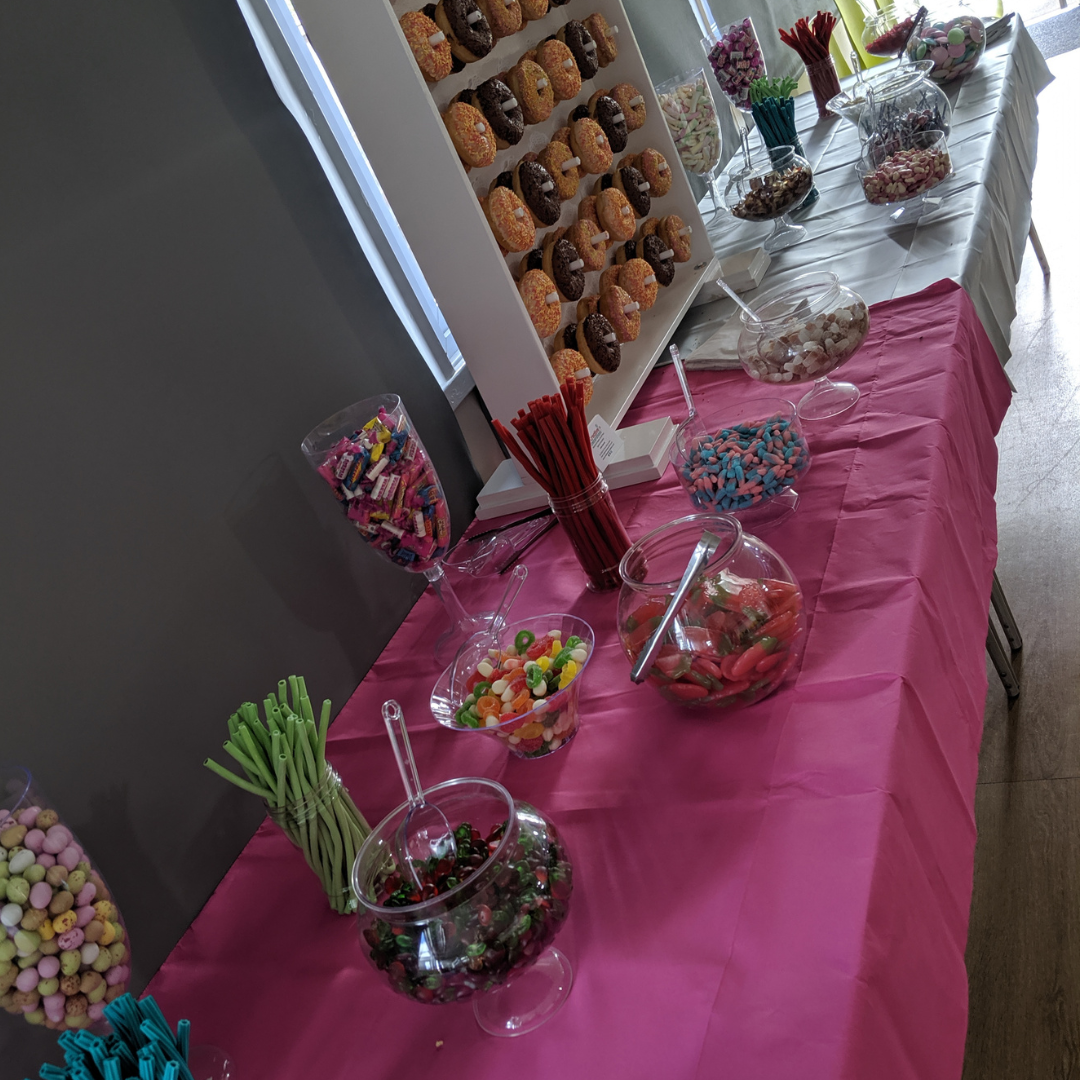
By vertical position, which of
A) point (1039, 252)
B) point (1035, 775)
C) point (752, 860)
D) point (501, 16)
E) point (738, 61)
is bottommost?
point (1035, 775)

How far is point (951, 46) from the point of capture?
2506 mm

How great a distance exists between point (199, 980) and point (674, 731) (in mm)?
541

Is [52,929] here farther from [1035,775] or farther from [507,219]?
[1035,775]

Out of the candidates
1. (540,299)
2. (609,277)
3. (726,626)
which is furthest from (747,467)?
(609,277)

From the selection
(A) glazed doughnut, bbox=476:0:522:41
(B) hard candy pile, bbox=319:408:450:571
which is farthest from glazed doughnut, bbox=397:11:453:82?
(B) hard candy pile, bbox=319:408:450:571

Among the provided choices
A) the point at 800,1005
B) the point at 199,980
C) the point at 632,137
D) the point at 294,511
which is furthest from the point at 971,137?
the point at 199,980

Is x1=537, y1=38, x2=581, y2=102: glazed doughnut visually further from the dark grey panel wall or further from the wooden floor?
the wooden floor

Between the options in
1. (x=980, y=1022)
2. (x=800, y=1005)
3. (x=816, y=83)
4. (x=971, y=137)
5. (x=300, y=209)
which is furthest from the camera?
(x=816, y=83)

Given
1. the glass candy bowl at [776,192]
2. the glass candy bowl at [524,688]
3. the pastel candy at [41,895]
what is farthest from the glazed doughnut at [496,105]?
the pastel candy at [41,895]

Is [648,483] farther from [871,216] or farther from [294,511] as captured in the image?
[871,216]

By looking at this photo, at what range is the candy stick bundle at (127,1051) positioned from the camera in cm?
61

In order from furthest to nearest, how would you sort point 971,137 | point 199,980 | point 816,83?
point 816,83 → point 971,137 → point 199,980

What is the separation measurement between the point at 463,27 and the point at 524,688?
1006 mm

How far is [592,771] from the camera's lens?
930 mm
